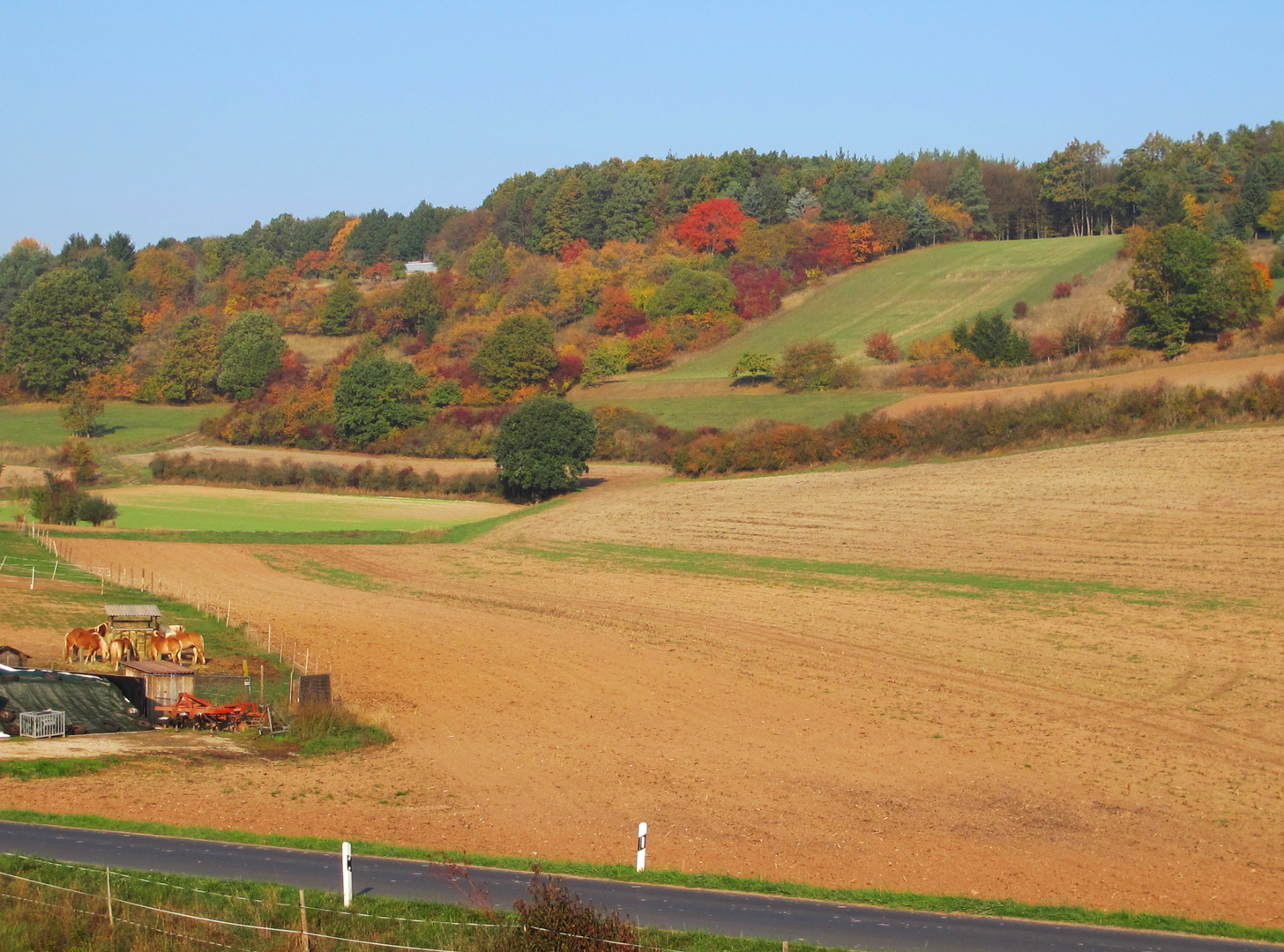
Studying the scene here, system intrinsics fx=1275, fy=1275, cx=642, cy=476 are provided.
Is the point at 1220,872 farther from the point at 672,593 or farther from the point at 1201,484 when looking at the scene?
the point at 1201,484

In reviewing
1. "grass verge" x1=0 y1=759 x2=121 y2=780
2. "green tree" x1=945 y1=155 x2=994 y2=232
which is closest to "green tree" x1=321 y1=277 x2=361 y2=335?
"green tree" x1=945 y1=155 x2=994 y2=232

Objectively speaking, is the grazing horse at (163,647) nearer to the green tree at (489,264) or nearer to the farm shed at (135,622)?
the farm shed at (135,622)

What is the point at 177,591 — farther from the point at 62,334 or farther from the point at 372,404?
the point at 62,334

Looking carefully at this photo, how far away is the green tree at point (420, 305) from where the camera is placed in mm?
125000

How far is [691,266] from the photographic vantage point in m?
123

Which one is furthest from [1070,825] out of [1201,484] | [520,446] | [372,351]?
[372,351]

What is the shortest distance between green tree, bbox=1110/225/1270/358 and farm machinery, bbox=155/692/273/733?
62.8m

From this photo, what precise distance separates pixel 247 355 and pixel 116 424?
13884 millimetres

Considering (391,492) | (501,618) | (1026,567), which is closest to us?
(501,618)

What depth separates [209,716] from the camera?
952 inches

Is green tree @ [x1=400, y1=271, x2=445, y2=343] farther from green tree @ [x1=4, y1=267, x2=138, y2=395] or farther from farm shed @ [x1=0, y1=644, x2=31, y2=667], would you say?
farm shed @ [x1=0, y1=644, x2=31, y2=667]

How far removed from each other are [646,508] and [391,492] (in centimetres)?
2181

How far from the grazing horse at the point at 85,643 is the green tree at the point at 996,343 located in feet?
212

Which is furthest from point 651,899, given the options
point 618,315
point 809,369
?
point 618,315
